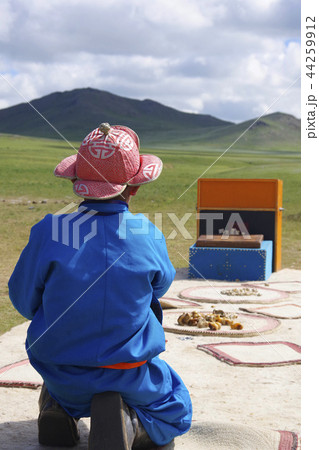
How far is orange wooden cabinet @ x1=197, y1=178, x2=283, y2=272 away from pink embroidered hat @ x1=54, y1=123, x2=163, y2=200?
6.82 m

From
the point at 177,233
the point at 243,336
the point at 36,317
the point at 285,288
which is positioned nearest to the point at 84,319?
the point at 36,317

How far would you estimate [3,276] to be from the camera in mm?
8680

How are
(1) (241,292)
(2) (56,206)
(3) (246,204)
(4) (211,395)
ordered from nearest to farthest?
1. (4) (211,395)
2. (1) (241,292)
3. (3) (246,204)
4. (2) (56,206)

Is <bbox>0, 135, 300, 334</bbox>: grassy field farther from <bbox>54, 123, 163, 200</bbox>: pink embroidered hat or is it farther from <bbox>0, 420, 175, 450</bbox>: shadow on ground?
<bbox>54, 123, 163, 200</bbox>: pink embroidered hat

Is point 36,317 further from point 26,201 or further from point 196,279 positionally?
point 26,201

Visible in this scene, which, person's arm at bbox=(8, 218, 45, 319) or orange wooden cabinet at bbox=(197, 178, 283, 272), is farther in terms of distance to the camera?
orange wooden cabinet at bbox=(197, 178, 283, 272)

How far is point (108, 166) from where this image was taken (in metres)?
2.80

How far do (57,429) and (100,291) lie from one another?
2.75 ft

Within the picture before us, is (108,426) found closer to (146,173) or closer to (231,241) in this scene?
(146,173)

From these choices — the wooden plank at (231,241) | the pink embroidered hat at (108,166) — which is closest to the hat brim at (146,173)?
the pink embroidered hat at (108,166)

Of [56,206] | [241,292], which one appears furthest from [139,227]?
[56,206]

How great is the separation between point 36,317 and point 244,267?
6.21m

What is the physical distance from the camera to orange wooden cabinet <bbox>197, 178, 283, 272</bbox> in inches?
375

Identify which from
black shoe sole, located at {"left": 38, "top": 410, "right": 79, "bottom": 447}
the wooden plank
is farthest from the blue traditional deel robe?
the wooden plank
